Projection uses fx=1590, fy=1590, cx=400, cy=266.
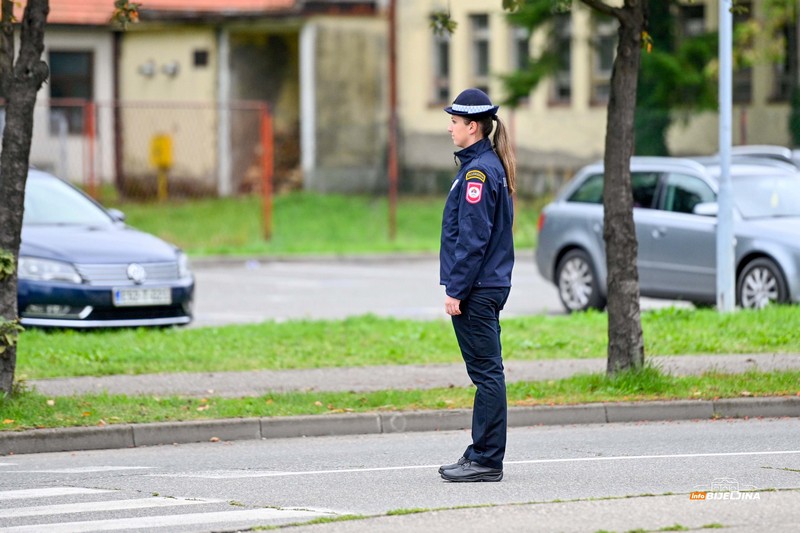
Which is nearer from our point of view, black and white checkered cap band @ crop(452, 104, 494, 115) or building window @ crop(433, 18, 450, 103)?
black and white checkered cap band @ crop(452, 104, 494, 115)

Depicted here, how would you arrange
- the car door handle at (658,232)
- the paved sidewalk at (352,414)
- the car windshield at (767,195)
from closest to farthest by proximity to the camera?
the paved sidewalk at (352,414)
the car windshield at (767,195)
the car door handle at (658,232)

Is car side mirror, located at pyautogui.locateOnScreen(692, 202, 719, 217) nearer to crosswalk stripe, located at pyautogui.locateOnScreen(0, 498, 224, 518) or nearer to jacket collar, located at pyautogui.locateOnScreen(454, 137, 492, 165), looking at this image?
jacket collar, located at pyautogui.locateOnScreen(454, 137, 492, 165)

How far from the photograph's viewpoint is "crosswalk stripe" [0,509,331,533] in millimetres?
7207

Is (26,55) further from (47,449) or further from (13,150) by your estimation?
(47,449)

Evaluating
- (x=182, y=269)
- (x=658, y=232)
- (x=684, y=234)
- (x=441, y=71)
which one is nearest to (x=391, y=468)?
(x=182, y=269)

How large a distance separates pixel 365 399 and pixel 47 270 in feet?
14.1

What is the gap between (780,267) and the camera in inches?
622

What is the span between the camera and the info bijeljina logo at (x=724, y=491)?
24.7 feet

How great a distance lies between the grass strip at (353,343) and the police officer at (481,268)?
15.6 feet

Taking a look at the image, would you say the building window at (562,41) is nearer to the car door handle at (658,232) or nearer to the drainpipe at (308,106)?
the drainpipe at (308,106)

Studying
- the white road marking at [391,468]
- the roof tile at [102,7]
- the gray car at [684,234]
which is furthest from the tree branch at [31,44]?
the roof tile at [102,7]

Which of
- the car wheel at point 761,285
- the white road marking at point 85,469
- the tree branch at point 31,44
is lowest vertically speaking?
the white road marking at point 85,469

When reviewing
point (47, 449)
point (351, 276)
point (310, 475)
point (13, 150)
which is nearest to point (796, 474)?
point (310, 475)

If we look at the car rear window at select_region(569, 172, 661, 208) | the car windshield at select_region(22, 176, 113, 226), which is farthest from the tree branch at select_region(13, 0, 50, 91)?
the car rear window at select_region(569, 172, 661, 208)
